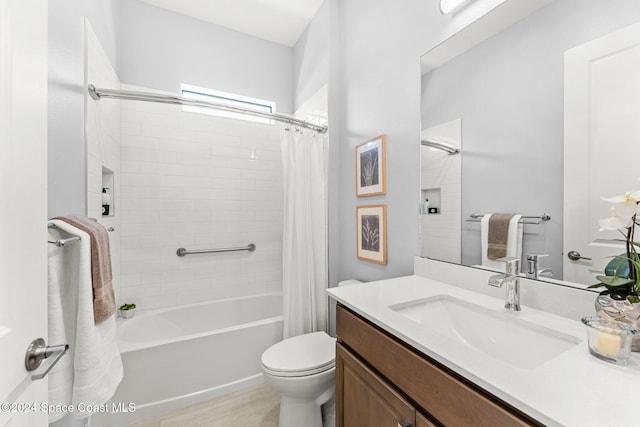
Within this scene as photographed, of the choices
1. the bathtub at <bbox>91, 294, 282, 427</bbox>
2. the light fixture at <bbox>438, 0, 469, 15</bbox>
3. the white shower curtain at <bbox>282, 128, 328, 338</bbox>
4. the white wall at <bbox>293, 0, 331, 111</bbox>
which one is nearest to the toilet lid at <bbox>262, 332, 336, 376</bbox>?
the white shower curtain at <bbox>282, 128, 328, 338</bbox>

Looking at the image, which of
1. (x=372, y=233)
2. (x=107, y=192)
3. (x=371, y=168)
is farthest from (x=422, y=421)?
(x=107, y=192)

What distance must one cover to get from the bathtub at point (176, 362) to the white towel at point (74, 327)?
0.68 m

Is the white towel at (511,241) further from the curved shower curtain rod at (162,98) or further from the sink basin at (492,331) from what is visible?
the curved shower curtain rod at (162,98)

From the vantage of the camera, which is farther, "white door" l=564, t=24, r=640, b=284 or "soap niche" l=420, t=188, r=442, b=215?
"soap niche" l=420, t=188, r=442, b=215

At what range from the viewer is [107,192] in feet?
6.31

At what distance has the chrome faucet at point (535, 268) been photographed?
91 cm

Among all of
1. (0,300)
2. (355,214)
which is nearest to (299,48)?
(355,214)

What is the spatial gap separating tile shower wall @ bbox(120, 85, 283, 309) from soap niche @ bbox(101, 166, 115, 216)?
19 cm

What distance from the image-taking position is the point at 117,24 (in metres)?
2.06

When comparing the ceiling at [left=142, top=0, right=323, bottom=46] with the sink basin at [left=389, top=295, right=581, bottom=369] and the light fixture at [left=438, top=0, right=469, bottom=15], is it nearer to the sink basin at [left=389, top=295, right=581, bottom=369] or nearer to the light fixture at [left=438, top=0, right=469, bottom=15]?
the light fixture at [left=438, top=0, right=469, bottom=15]

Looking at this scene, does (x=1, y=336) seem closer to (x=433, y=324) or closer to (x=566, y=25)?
(x=433, y=324)

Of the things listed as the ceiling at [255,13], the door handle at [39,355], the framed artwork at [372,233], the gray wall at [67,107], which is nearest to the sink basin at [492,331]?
the framed artwork at [372,233]

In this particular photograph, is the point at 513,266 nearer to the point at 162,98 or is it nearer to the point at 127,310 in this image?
the point at 162,98

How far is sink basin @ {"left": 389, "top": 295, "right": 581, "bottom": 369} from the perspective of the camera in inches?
29.1
